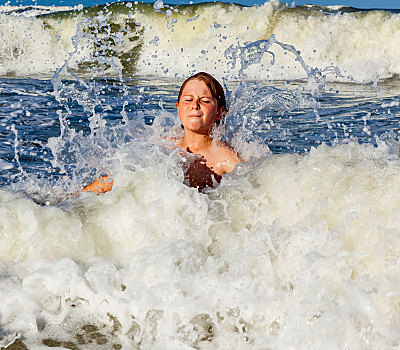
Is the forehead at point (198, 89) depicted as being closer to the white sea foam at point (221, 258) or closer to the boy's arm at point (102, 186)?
the white sea foam at point (221, 258)

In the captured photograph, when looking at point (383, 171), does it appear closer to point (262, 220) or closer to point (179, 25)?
point (262, 220)

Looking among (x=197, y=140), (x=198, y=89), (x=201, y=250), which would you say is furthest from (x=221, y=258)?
(x=198, y=89)

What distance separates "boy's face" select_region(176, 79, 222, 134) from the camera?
4371 mm

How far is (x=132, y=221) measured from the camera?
11.5 feet

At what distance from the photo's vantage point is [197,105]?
4.36 m

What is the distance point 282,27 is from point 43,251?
1554cm

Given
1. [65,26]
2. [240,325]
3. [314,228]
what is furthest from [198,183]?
[65,26]

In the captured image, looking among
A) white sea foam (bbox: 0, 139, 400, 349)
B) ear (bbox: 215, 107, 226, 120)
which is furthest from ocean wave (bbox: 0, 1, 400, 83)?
white sea foam (bbox: 0, 139, 400, 349)

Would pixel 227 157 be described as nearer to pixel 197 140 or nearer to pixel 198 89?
pixel 197 140

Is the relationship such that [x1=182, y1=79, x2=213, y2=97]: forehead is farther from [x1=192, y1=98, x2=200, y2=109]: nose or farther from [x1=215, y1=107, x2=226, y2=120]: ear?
[x1=215, y1=107, x2=226, y2=120]: ear

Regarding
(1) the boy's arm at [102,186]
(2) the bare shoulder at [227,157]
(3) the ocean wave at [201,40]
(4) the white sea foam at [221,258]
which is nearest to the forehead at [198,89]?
(2) the bare shoulder at [227,157]

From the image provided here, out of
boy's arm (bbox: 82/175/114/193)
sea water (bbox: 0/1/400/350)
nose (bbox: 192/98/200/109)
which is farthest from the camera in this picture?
nose (bbox: 192/98/200/109)

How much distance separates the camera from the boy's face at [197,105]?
172 inches

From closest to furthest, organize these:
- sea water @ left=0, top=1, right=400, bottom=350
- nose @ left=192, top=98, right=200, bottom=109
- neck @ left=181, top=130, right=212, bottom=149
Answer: sea water @ left=0, top=1, right=400, bottom=350, nose @ left=192, top=98, right=200, bottom=109, neck @ left=181, top=130, right=212, bottom=149
